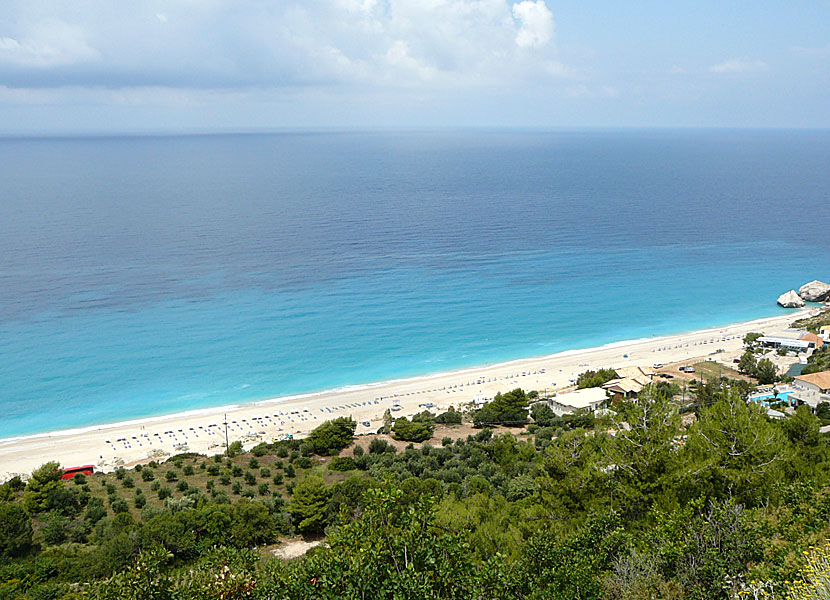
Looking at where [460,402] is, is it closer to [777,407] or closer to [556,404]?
[556,404]

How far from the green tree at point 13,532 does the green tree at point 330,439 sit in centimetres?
1216

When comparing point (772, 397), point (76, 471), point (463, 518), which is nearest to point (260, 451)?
point (76, 471)

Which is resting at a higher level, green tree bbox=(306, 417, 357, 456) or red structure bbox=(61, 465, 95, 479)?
red structure bbox=(61, 465, 95, 479)

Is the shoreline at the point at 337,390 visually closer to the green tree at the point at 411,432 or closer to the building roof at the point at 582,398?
the building roof at the point at 582,398

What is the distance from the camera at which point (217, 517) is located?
17.9 m

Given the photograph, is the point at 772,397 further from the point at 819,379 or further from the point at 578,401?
the point at 578,401

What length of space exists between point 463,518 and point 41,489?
16.5 m

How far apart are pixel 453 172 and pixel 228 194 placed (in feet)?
206

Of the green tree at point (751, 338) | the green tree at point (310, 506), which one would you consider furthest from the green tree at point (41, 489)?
the green tree at point (751, 338)

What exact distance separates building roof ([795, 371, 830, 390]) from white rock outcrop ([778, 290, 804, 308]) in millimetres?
24884

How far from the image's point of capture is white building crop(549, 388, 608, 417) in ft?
115

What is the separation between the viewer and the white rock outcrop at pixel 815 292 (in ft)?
191

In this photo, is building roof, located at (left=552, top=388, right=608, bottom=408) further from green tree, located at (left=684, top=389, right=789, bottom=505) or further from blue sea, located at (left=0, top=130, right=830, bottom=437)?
green tree, located at (left=684, top=389, right=789, bottom=505)

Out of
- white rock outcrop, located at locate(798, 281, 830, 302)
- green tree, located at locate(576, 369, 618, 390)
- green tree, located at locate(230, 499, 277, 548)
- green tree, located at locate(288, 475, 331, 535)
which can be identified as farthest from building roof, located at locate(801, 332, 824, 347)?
green tree, located at locate(230, 499, 277, 548)
